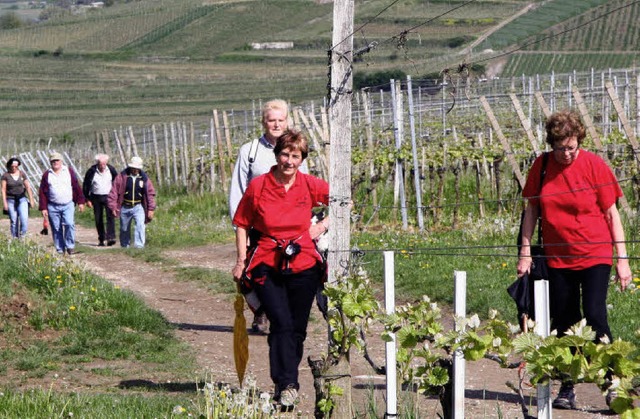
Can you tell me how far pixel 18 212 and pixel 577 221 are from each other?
13637 mm

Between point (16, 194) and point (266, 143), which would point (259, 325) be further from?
point (16, 194)

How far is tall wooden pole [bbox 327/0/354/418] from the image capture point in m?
6.50

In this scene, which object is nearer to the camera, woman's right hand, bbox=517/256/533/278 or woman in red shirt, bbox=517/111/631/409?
woman in red shirt, bbox=517/111/631/409

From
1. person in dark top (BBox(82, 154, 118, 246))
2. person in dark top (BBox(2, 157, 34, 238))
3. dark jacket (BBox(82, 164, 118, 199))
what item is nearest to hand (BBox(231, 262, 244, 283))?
person in dark top (BBox(82, 154, 118, 246))

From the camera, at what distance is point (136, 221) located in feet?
57.0

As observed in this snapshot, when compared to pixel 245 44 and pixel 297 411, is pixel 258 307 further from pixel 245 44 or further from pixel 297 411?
pixel 245 44

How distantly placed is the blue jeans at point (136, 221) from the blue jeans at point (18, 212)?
2111 mm

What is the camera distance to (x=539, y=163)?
6977 mm

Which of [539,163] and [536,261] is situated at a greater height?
[539,163]

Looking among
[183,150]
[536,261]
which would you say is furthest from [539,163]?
[183,150]

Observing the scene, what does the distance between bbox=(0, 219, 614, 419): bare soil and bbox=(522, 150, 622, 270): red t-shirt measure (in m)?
0.92

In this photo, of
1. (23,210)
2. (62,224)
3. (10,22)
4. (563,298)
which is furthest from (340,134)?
(10,22)

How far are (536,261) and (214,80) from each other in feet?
219

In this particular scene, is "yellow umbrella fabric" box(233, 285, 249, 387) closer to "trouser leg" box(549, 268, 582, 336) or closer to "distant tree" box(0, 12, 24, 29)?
"trouser leg" box(549, 268, 582, 336)
